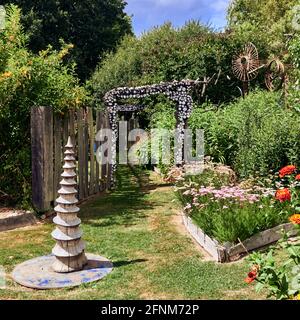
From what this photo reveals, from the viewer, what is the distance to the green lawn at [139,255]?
5.08 m

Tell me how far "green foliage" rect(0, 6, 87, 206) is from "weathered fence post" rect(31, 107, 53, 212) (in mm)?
296

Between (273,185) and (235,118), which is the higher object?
(235,118)

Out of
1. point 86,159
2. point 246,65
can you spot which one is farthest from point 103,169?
point 246,65

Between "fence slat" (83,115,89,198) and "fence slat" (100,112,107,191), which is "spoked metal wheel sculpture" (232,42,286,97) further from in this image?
"fence slat" (83,115,89,198)

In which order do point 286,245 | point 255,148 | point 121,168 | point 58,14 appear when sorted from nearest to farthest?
1. point 286,245
2. point 255,148
3. point 121,168
4. point 58,14

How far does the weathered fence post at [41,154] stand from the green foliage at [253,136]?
4.11 metres

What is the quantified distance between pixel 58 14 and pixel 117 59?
7927mm

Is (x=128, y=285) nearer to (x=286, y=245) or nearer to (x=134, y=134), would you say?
(x=286, y=245)

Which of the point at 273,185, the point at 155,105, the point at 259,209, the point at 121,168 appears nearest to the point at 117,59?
the point at 155,105

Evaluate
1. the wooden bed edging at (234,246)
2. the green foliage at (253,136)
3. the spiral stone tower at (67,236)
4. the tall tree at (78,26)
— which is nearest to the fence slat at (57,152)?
the spiral stone tower at (67,236)

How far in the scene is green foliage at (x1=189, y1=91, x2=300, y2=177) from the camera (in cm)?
924

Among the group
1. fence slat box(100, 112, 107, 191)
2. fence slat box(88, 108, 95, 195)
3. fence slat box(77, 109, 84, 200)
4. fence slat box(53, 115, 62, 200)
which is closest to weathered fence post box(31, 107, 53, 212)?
fence slat box(53, 115, 62, 200)

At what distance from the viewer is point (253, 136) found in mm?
9836

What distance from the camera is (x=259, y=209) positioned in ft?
22.2
